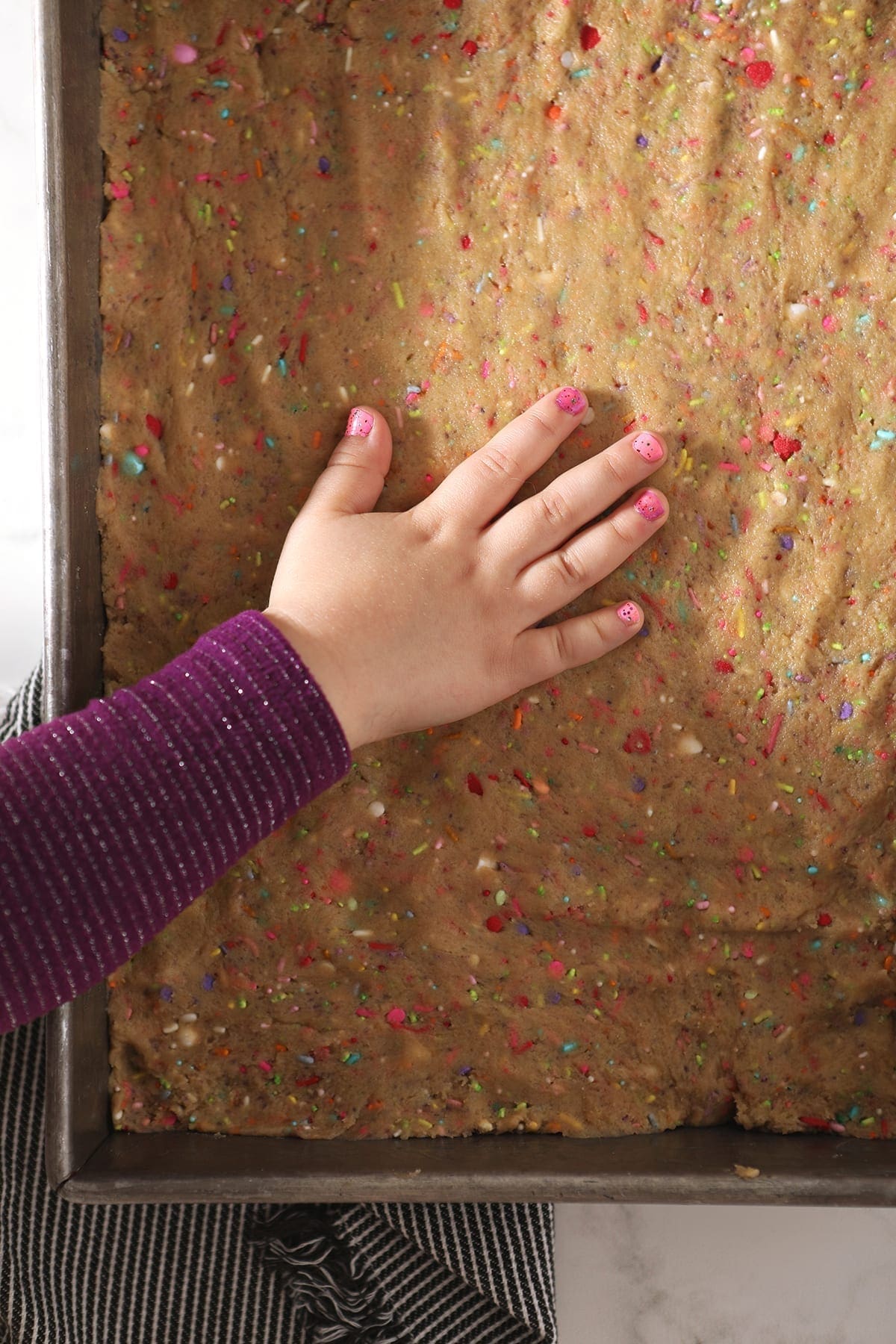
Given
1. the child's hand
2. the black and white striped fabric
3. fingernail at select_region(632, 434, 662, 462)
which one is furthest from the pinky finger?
the black and white striped fabric

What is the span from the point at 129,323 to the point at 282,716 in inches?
12.9

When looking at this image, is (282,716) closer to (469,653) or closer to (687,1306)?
(469,653)

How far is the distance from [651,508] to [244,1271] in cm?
76

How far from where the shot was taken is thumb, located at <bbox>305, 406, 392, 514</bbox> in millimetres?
758

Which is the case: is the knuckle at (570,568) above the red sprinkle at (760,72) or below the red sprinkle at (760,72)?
below

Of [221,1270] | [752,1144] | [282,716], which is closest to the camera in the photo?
[282,716]

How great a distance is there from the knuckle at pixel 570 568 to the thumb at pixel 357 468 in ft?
0.49

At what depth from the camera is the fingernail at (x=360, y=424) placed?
0.77 metres

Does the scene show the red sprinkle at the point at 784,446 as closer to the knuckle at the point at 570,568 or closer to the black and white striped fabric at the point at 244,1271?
the knuckle at the point at 570,568

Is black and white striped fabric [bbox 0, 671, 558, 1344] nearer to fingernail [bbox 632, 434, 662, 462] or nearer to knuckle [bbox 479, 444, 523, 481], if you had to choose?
knuckle [bbox 479, 444, 523, 481]

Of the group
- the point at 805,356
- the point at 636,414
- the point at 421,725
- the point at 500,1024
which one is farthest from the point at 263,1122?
the point at 805,356

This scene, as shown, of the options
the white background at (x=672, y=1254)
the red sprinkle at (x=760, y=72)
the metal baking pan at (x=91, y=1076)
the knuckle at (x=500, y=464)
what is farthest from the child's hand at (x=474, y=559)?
the white background at (x=672, y=1254)

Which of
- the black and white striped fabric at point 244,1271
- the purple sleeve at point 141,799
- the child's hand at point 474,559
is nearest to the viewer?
the purple sleeve at point 141,799

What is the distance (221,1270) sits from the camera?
2.98 feet
